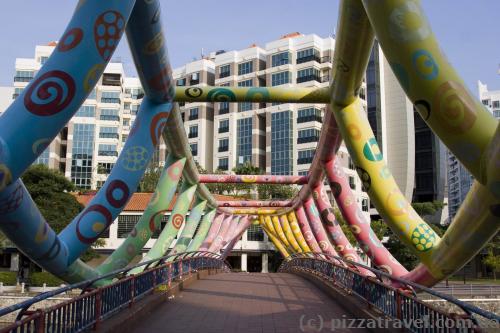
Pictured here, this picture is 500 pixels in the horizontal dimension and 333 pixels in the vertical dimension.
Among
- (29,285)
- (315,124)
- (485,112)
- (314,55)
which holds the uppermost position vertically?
(314,55)

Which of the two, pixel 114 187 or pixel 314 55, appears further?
pixel 314 55

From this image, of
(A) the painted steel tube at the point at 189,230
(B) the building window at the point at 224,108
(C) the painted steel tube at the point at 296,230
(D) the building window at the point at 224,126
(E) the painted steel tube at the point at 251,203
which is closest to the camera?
(A) the painted steel tube at the point at 189,230

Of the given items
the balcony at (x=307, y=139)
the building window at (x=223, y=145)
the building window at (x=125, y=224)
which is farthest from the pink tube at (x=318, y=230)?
the building window at (x=223, y=145)

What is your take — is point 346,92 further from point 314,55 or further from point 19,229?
point 314,55

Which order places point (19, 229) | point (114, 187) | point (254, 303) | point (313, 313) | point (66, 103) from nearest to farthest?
point (66, 103) → point (19, 229) → point (114, 187) → point (313, 313) → point (254, 303)

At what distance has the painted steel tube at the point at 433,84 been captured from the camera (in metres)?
4.35

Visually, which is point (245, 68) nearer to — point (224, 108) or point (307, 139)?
point (224, 108)

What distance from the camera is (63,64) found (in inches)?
199

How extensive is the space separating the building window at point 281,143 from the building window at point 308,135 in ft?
3.92

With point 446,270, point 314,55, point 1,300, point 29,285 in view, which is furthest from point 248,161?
point 446,270

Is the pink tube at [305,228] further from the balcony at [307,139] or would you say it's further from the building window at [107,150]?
the building window at [107,150]

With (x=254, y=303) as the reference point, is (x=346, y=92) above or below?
above

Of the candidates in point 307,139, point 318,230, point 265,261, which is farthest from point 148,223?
point 307,139

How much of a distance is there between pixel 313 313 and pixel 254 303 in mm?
1581
